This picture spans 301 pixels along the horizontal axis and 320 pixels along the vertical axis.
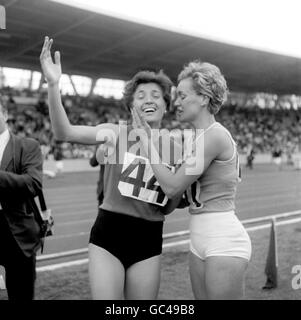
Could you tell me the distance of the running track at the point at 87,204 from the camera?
7180mm

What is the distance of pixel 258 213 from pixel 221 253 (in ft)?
25.2

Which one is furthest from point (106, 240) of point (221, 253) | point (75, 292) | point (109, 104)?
point (109, 104)

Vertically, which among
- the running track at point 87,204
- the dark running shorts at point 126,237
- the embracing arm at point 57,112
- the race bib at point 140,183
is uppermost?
the embracing arm at point 57,112

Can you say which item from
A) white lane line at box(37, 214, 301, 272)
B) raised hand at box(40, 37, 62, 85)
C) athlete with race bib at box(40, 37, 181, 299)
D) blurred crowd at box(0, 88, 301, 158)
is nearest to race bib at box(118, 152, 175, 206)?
athlete with race bib at box(40, 37, 181, 299)

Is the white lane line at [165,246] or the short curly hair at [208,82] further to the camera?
the white lane line at [165,246]

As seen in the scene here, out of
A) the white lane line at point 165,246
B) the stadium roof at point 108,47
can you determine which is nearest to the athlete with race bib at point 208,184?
the white lane line at point 165,246

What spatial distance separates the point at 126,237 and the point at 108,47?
21063 mm

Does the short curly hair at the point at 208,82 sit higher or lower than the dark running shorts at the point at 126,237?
higher

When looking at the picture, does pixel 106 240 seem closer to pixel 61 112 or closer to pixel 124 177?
pixel 124 177

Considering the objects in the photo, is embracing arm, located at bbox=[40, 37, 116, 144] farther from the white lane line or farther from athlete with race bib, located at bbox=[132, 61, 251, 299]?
the white lane line

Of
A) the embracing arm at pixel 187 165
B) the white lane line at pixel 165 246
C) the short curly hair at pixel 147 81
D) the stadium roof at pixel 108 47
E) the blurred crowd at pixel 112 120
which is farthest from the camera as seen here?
the blurred crowd at pixel 112 120

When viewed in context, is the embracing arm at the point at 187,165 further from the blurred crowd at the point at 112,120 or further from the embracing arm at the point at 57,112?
the blurred crowd at the point at 112,120

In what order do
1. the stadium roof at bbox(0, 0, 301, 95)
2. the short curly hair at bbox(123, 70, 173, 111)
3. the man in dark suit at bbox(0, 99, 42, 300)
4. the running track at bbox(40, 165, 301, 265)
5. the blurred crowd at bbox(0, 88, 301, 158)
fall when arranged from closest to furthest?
the short curly hair at bbox(123, 70, 173, 111) < the man in dark suit at bbox(0, 99, 42, 300) < the running track at bbox(40, 165, 301, 265) < the stadium roof at bbox(0, 0, 301, 95) < the blurred crowd at bbox(0, 88, 301, 158)

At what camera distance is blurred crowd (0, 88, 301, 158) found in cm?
2272
